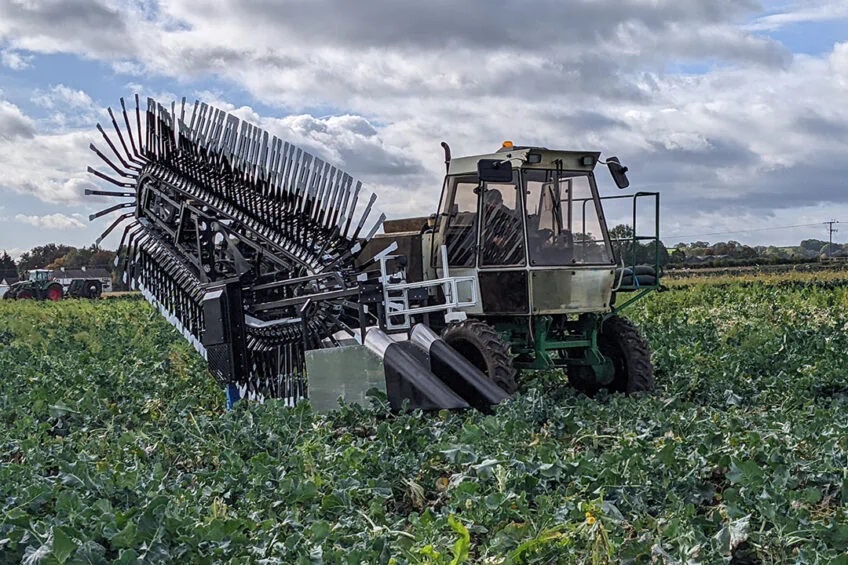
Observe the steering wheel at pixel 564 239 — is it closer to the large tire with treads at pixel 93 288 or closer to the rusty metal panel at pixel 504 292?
the rusty metal panel at pixel 504 292

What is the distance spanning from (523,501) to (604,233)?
209 inches

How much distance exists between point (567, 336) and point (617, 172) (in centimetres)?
174

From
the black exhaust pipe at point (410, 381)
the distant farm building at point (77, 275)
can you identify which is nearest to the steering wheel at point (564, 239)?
the black exhaust pipe at point (410, 381)

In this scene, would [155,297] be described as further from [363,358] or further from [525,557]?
[525,557]

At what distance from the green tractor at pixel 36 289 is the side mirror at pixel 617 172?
1594 inches

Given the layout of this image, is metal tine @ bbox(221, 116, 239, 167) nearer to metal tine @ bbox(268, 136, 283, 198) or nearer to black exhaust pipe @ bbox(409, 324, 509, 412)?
metal tine @ bbox(268, 136, 283, 198)

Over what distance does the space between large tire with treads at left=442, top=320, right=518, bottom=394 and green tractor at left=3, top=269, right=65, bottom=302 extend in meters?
40.5

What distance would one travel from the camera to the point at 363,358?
8.05 meters

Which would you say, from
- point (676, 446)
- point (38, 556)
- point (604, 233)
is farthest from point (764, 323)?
point (38, 556)

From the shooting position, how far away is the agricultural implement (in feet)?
27.9

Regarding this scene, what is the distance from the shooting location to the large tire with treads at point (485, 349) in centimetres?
843

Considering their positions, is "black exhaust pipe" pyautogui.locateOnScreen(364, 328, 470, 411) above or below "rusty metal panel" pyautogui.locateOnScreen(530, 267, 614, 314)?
below

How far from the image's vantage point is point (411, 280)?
397 inches

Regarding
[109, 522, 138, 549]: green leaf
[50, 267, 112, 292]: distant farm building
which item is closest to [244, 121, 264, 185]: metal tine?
[109, 522, 138, 549]: green leaf
